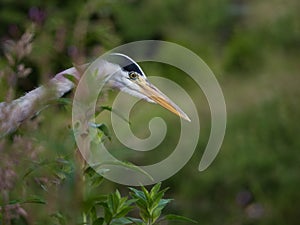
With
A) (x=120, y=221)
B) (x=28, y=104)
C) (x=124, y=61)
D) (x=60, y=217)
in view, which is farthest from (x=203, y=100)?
(x=60, y=217)

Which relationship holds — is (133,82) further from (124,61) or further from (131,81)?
(124,61)

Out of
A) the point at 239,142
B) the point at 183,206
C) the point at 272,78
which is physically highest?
the point at 272,78

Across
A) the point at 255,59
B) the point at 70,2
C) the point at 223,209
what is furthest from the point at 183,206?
the point at 70,2

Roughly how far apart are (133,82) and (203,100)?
23.0ft

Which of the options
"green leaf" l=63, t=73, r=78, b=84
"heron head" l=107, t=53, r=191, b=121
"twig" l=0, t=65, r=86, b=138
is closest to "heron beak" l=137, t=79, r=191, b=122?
"heron head" l=107, t=53, r=191, b=121

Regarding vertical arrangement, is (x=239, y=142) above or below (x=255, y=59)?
below

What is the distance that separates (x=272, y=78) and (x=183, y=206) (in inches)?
94.8

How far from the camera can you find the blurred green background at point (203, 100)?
1.90m

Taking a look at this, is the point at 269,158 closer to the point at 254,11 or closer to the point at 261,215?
the point at 261,215

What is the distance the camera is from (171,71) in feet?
38.4

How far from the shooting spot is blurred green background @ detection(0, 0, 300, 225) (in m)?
1.90

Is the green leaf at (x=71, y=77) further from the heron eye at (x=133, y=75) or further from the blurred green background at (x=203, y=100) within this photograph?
the heron eye at (x=133, y=75)

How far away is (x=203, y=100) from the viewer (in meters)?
9.88

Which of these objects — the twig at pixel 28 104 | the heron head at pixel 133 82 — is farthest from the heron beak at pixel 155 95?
the twig at pixel 28 104
